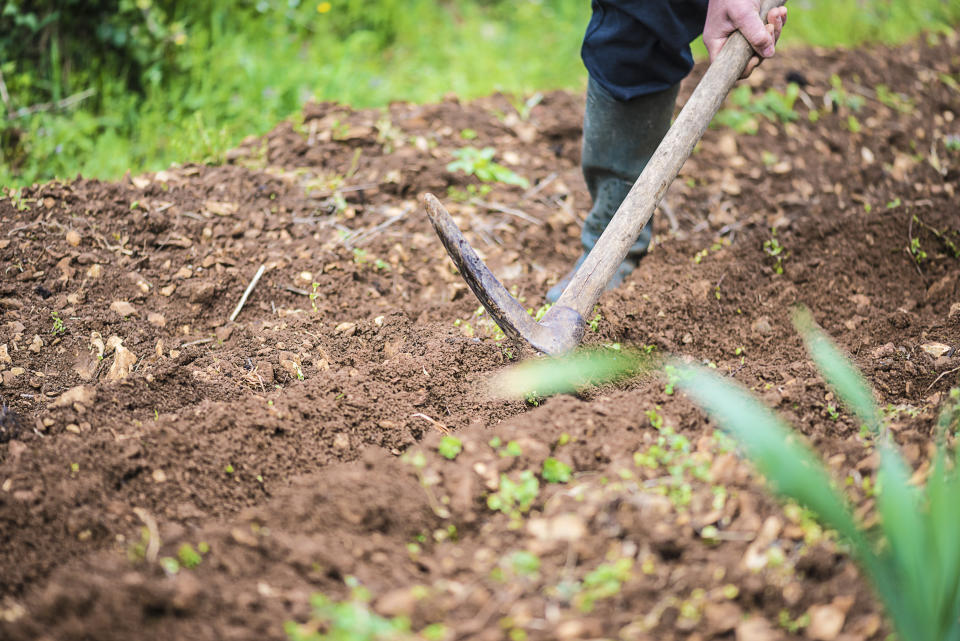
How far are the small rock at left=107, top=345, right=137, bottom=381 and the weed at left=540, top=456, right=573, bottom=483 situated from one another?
1.13 metres

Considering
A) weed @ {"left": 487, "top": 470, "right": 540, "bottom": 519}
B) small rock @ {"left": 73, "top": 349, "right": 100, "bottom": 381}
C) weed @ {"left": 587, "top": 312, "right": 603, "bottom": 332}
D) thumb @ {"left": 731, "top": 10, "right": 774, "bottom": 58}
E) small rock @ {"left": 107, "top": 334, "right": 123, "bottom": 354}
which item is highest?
thumb @ {"left": 731, "top": 10, "right": 774, "bottom": 58}

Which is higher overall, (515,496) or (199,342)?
(515,496)

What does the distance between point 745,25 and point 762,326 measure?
2.80ft

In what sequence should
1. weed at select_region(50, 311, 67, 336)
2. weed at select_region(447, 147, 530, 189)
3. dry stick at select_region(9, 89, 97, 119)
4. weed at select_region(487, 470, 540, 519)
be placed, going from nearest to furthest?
weed at select_region(487, 470, 540, 519) → weed at select_region(50, 311, 67, 336) → weed at select_region(447, 147, 530, 189) → dry stick at select_region(9, 89, 97, 119)

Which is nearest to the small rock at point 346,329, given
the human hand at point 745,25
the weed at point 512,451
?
the weed at point 512,451

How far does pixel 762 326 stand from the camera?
2.26 meters

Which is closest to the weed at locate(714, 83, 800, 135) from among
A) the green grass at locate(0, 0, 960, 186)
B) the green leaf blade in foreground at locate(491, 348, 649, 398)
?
the green grass at locate(0, 0, 960, 186)

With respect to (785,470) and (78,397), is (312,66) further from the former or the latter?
(785,470)

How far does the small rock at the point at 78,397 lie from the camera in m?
1.73

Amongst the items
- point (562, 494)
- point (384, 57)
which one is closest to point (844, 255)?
point (562, 494)

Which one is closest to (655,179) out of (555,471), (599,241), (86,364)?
(599,241)

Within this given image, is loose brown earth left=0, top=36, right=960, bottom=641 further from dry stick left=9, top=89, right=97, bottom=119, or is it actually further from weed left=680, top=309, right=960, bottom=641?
dry stick left=9, top=89, right=97, bottom=119

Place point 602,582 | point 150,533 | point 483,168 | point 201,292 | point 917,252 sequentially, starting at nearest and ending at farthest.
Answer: point 602,582, point 150,533, point 201,292, point 917,252, point 483,168

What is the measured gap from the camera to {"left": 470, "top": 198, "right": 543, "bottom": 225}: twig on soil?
9.11ft
